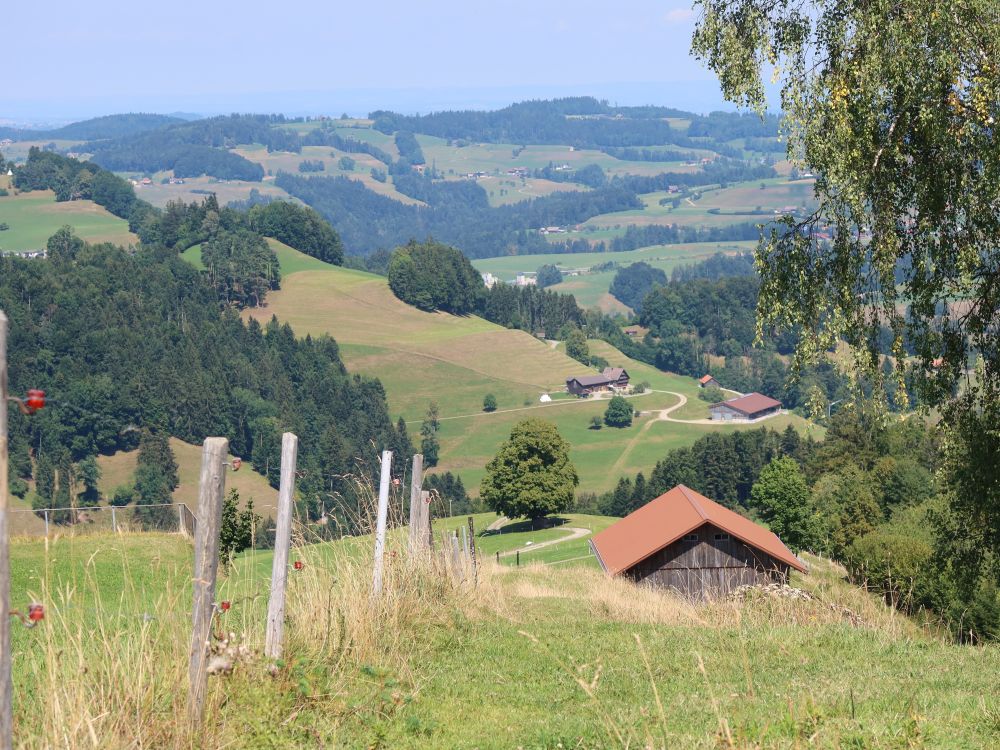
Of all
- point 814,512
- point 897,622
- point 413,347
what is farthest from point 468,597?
point 413,347

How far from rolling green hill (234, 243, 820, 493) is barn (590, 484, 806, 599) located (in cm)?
7410

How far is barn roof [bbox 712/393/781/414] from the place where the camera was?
487 ft

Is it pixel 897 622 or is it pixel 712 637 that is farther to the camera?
pixel 897 622

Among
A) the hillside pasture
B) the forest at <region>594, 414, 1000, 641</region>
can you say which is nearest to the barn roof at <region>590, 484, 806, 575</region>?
the forest at <region>594, 414, 1000, 641</region>

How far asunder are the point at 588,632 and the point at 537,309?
7177 inches

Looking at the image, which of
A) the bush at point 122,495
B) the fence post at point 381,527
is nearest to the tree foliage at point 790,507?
the fence post at point 381,527

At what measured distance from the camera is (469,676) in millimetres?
8633

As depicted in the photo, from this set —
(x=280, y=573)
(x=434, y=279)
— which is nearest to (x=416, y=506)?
(x=280, y=573)

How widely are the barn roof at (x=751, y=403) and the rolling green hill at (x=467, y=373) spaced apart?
3.14m

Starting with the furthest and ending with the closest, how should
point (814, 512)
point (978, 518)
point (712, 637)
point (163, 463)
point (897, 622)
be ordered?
point (163, 463) < point (814, 512) < point (978, 518) < point (897, 622) < point (712, 637)

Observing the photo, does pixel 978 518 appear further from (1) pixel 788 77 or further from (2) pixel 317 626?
(2) pixel 317 626

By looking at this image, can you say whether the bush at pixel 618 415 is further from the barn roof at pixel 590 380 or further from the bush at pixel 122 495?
the bush at pixel 122 495

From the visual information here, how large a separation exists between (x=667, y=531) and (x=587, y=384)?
4405 inches

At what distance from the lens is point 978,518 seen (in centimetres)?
1386
